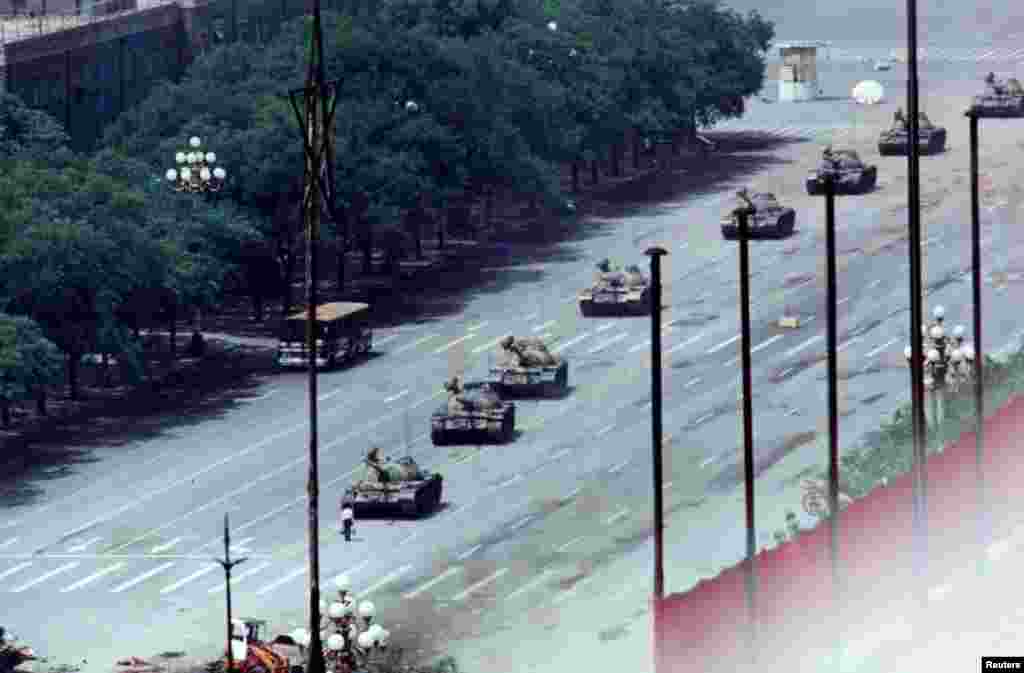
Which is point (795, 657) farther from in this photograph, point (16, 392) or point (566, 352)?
point (566, 352)

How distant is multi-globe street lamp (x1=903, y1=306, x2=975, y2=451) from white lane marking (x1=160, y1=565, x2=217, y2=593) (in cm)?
2471

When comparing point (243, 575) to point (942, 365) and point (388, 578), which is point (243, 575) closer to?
point (388, 578)

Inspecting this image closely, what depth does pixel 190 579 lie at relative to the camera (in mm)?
141375

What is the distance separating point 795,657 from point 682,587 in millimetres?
21904

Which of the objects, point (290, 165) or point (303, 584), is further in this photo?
point (290, 165)

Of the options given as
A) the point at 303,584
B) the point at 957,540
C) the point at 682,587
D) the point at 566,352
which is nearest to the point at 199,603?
A: the point at 303,584

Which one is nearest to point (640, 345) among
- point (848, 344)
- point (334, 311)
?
point (848, 344)

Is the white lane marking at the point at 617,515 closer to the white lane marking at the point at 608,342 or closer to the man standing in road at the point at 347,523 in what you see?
the man standing in road at the point at 347,523

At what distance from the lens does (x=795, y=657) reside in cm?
11206

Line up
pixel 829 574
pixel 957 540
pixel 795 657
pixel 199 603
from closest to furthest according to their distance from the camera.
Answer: pixel 795 657, pixel 829 574, pixel 957 540, pixel 199 603

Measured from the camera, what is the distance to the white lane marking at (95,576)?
141 metres

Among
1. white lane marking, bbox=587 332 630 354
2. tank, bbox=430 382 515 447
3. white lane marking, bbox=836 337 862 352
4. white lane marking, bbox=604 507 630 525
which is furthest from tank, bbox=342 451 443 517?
white lane marking, bbox=836 337 862 352

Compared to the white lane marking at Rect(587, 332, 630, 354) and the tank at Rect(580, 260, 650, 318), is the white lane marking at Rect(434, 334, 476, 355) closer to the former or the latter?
the white lane marking at Rect(587, 332, 630, 354)

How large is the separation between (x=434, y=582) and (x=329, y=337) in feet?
Answer: 132
